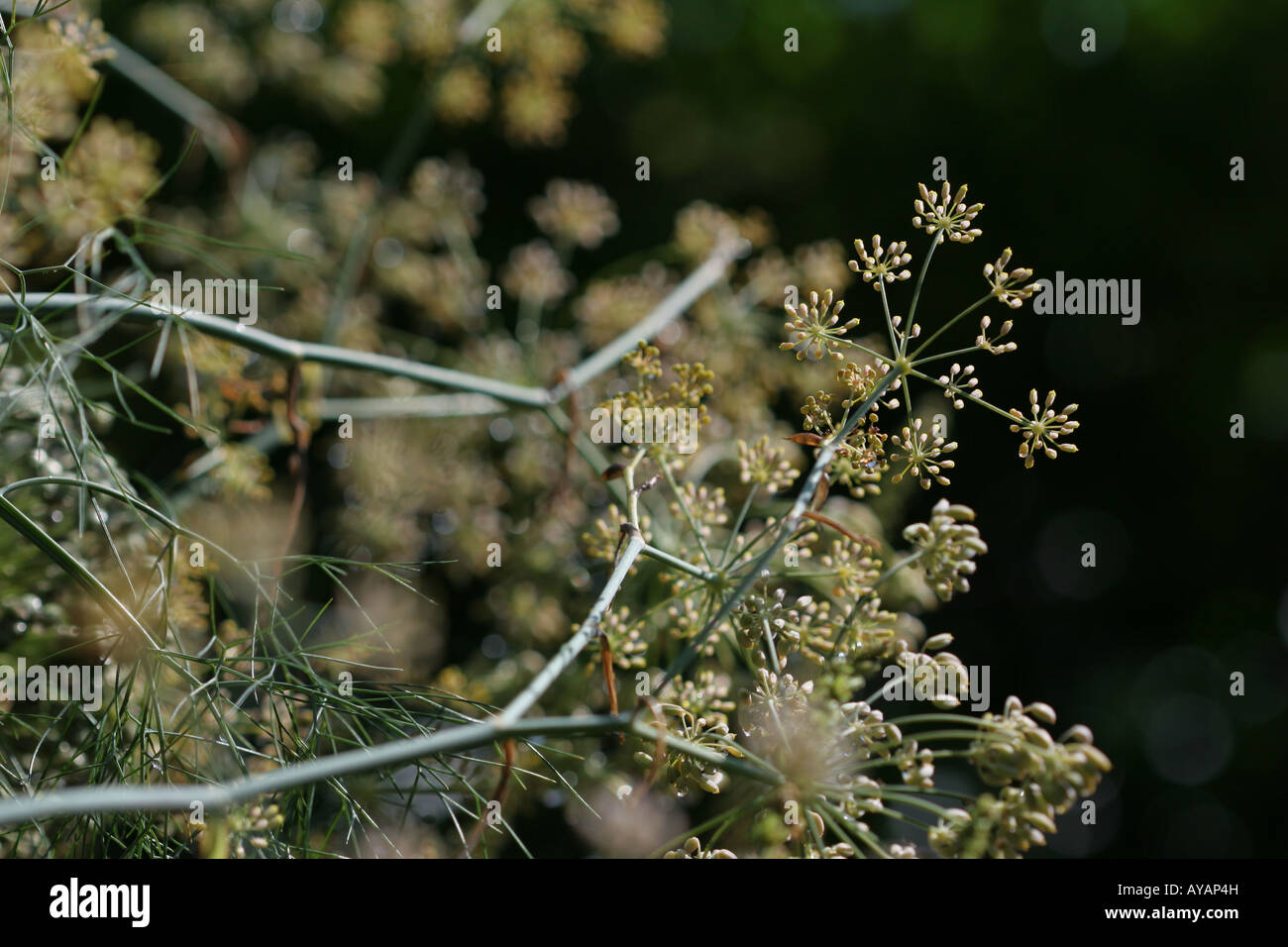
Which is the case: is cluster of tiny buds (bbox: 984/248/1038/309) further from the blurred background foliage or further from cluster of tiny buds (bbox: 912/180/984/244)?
the blurred background foliage

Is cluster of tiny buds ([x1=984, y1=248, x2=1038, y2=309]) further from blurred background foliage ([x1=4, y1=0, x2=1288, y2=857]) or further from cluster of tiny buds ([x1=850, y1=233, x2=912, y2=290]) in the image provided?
blurred background foliage ([x1=4, y1=0, x2=1288, y2=857])

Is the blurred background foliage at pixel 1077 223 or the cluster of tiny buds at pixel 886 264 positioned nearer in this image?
the cluster of tiny buds at pixel 886 264

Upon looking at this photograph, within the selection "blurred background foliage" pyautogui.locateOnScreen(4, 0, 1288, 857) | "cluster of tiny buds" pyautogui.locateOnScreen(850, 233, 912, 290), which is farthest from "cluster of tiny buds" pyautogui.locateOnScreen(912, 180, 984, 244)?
→ "blurred background foliage" pyautogui.locateOnScreen(4, 0, 1288, 857)

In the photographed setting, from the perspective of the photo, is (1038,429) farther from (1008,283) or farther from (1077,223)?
A: (1077,223)

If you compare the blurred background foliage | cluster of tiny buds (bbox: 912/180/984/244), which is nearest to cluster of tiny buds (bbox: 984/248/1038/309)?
Result: cluster of tiny buds (bbox: 912/180/984/244)

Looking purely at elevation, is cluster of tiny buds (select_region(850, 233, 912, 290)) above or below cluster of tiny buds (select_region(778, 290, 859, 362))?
above

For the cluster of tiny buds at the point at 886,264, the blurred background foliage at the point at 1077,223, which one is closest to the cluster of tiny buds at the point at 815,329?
the cluster of tiny buds at the point at 886,264

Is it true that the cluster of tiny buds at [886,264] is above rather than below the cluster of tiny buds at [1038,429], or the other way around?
above

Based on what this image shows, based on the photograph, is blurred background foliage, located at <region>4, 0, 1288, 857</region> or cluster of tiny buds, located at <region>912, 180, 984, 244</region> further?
blurred background foliage, located at <region>4, 0, 1288, 857</region>

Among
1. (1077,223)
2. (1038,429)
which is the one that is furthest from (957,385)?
(1077,223)

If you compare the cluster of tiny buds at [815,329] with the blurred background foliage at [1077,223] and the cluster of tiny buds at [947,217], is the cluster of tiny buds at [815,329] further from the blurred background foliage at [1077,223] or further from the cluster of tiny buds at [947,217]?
the blurred background foliage at [1077,223]

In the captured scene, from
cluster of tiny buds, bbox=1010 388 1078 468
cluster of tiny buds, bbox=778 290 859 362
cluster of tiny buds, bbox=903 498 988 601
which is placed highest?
cluster of tiny buds, bbox=778 290 859 362

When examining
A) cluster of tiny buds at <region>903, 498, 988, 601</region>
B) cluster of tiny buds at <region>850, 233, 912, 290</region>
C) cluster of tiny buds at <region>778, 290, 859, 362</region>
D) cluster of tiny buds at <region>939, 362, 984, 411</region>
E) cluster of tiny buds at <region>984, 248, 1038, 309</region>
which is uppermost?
cluster of tiny buds at <region>850, 233, 912, 290</region>

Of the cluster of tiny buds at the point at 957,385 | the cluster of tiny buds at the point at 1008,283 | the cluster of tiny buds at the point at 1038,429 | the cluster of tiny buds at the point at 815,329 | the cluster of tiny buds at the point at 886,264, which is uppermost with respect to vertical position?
the cluster of tiny buds at the point at 886,264
